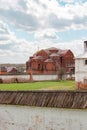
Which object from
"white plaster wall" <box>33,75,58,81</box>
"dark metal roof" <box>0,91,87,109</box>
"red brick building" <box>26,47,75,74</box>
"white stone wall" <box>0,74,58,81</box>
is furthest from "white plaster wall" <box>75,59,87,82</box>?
"red brick building" <box>26,47,75,74</box>

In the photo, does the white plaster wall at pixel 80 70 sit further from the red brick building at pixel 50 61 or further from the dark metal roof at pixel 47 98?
the red brick building at pixel 50 61

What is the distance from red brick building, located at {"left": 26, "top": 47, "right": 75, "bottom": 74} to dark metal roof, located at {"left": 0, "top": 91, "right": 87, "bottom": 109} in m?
58.8

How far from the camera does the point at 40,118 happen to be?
13711 millimetres

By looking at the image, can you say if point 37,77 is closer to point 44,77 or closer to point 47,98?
point 44,77

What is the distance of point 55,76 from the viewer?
201 ft

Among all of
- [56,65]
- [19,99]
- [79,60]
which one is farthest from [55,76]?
[19,99]

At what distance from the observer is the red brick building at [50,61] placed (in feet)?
245

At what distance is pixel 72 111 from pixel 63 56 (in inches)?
2572

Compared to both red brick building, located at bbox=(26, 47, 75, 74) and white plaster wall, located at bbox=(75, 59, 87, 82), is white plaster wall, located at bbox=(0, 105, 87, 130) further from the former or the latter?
red brick building, located at bbox=(26, 47, 75, 74)

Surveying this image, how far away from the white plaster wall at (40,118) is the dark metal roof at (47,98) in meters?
0.21

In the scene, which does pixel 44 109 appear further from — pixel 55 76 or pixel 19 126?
pixel 55 76

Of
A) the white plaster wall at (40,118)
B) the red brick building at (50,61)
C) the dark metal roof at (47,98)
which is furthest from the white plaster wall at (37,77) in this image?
the white plaster wall at (40,118)

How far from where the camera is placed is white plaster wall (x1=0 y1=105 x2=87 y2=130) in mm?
12930

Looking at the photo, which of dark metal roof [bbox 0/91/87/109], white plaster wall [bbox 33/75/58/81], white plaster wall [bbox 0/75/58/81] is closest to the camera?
dark metal roof [bbox 0/91/87/109]
